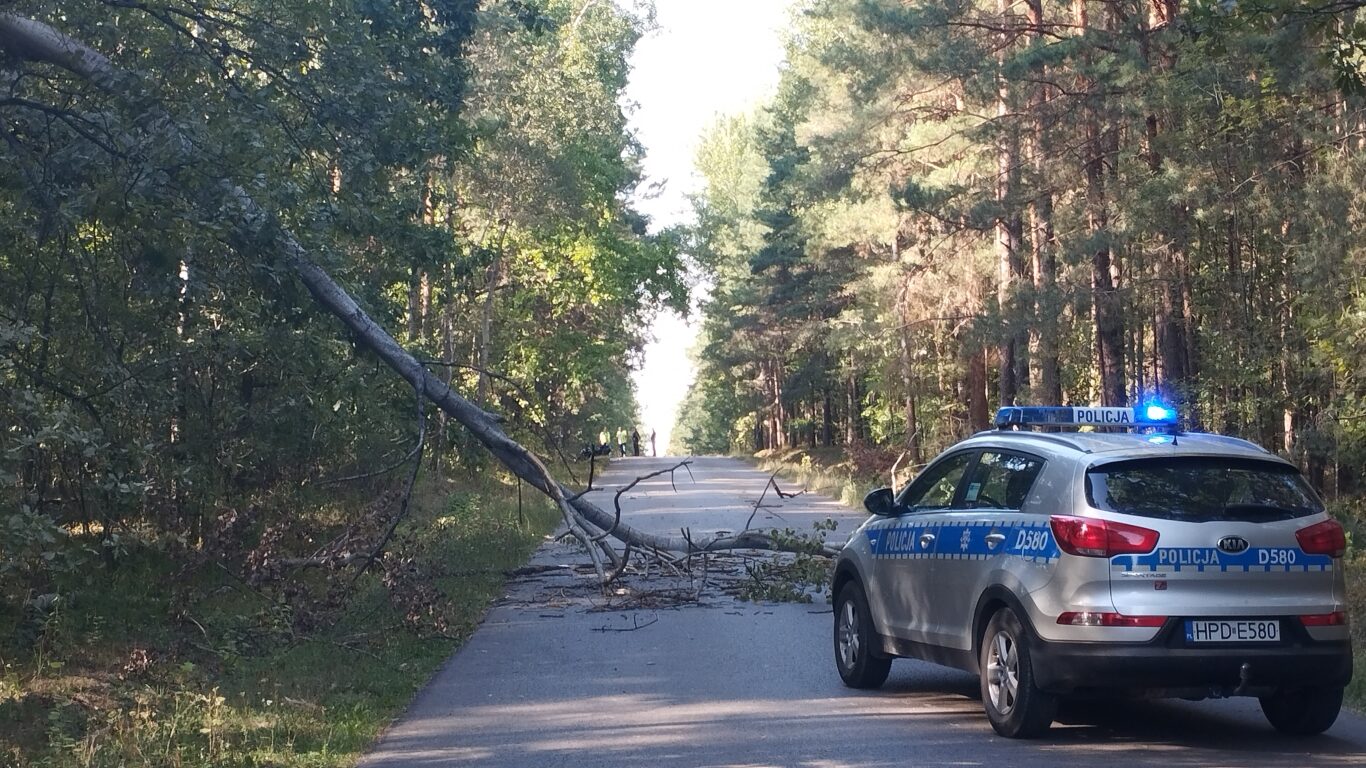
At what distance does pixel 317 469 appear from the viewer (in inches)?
642

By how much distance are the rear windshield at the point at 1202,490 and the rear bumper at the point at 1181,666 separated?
632mm

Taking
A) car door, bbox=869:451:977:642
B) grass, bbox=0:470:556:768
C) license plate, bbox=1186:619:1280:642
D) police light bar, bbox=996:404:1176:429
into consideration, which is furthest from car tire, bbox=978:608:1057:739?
grass, bbox=0:470:556:768

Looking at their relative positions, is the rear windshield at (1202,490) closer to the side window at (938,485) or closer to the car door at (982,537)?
the car door at (982,537)

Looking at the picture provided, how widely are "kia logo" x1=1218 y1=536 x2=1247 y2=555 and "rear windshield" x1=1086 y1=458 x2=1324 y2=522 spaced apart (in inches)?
4.8

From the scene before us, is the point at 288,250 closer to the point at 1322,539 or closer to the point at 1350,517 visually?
the point at 1322,539

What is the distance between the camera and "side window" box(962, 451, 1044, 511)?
8125 millimetres

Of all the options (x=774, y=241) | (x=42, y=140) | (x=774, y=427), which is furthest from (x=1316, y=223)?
(x=774, y=427)

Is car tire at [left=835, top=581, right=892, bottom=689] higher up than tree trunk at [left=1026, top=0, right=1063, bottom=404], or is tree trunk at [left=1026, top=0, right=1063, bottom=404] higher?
tree trunk at [left=1026, top=0, right=1063, bottom=404]

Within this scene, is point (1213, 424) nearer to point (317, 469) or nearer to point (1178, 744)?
point (317, 469)

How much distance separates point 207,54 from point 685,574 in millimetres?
6821

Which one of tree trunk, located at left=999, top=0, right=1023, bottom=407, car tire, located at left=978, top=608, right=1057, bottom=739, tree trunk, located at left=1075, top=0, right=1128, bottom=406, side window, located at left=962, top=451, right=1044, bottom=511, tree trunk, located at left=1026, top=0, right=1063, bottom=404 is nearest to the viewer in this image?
car tire, located at left=978, top=608, right=1057, bottom=739

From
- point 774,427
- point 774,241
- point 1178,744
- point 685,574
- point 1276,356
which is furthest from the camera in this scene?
point 774,427

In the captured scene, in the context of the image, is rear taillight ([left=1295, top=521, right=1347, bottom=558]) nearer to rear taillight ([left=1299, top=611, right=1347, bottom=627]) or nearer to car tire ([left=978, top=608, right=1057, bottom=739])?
rear taillight ([left=1299, top=611, right=1347, bottom=627])

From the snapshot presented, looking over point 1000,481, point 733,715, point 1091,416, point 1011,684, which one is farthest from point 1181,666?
point 733,715
